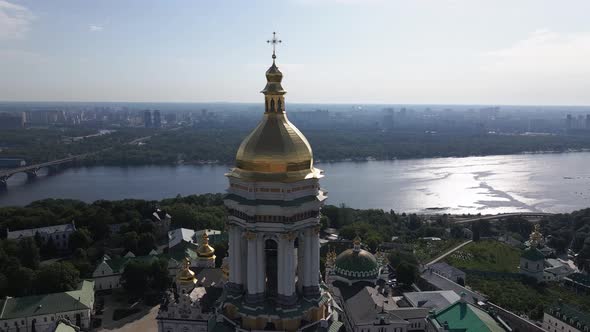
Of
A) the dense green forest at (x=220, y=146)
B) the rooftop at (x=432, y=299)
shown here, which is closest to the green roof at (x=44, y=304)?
the rooftop at (x=432, y=299)

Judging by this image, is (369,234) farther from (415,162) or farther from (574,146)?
(574,146)

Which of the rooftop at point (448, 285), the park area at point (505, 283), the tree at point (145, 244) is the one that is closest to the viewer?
the rooftop at point (448, 285)

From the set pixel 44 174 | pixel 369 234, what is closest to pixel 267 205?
pixel 369 234

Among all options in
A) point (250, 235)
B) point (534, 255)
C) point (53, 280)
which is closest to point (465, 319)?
point (250, 235)

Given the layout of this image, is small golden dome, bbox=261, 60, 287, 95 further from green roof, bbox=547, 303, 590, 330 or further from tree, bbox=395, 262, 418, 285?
green roof, bbox=547, 303, 590, 330

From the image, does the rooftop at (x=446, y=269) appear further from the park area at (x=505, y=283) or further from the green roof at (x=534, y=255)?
the green roof at (x=534, y=255)

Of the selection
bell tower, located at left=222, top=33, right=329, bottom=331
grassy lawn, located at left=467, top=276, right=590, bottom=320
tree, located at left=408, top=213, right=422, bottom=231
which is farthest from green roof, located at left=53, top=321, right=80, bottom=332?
tree, located at left=408, top=213, right=422, bottom=231
